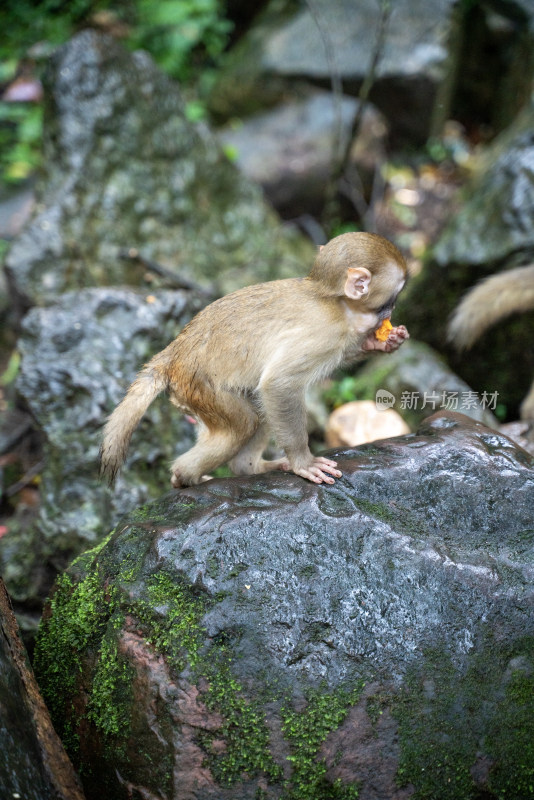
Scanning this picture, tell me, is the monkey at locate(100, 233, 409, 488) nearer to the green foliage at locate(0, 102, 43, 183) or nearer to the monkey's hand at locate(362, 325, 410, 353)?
the monkey's hand at locate(362, 325, 410, 353)

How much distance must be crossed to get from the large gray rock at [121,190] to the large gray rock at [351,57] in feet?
10.2

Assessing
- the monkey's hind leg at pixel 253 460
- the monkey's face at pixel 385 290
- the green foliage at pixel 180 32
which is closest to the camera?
the monkey's face at pixel 385 290

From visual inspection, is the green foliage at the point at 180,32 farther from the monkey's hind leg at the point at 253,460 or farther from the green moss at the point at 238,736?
the green moss at the point at 238,736

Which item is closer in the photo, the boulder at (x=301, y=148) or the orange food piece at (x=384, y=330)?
the orange food piece at (x=384, y=330)

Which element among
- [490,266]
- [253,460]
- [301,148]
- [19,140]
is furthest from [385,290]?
[19,140]

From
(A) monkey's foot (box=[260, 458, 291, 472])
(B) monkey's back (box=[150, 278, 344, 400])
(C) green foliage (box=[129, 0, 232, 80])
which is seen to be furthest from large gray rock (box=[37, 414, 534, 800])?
(C) green foliage (box=[129, 0, 232, 80])

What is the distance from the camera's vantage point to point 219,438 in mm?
4254

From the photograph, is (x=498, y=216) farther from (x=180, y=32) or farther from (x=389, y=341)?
(x=180, y=32)

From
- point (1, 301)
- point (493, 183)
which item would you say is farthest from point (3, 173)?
point (493, 183)

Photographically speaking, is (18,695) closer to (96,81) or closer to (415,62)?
(96,81)

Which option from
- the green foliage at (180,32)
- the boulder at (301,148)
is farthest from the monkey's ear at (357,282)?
the green foliage at (180,32)

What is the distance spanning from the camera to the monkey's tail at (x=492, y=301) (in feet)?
18.9

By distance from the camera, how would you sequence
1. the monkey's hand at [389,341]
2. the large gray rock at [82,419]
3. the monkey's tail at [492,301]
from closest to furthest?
the monkey's hand at [389,341], the large gray rock at [82,419], the monkey's tail at [492,301]

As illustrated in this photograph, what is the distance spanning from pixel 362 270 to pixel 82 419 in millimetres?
2663
